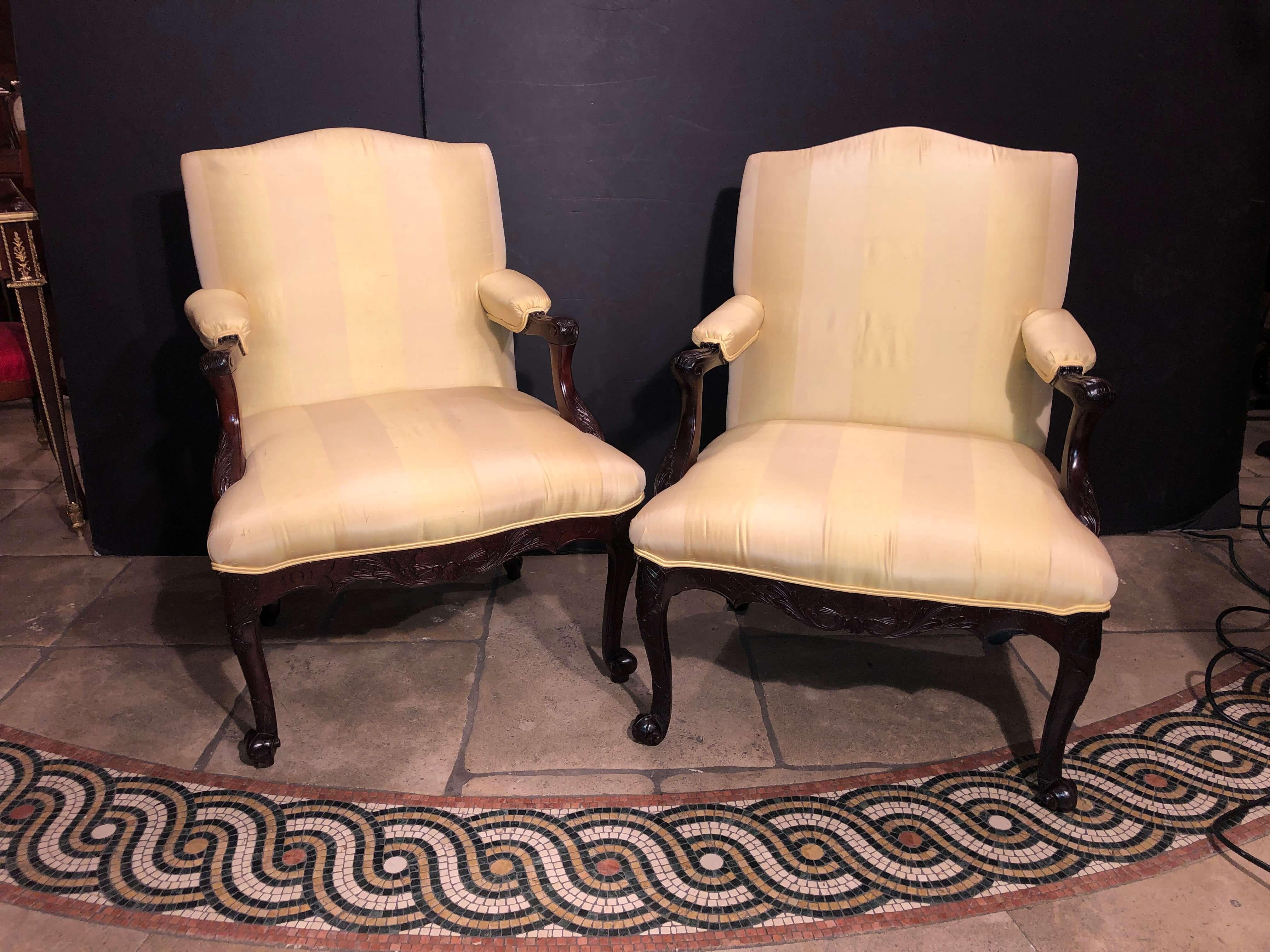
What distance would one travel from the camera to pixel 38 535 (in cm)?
282

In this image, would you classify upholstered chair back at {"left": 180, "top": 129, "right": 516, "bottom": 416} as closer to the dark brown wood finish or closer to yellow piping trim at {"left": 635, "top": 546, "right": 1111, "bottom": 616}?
the dark brown wood finish

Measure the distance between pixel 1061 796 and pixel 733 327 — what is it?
41.9 inches

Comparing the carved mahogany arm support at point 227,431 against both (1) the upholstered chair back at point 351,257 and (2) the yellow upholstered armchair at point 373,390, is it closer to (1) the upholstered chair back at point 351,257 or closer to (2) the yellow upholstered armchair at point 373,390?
(2) the yellow upholstered armchair at point 373,390

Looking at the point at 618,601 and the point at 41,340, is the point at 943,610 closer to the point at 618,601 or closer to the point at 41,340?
the point at 618,601

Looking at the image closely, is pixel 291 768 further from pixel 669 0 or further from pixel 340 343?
pixel 669 0

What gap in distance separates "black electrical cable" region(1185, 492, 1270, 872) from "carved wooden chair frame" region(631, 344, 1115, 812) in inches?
10.3

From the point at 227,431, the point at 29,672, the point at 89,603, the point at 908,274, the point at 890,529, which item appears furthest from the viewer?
the point at 89,603

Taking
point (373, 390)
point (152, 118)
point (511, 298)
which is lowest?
point (373, 390)

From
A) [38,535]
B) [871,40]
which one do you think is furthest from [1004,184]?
[38,535]

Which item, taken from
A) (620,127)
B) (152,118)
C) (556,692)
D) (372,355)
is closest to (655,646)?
(556,692)

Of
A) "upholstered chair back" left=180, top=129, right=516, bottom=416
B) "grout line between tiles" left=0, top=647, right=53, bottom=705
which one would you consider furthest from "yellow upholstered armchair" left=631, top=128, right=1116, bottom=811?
"grout line between tiles" left=0, top=647, right=53, bottom=705

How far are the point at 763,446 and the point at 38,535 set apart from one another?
7.19 ft

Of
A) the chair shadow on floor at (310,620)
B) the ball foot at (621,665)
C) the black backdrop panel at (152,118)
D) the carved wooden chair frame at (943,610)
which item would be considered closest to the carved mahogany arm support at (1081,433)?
the carved wooden chair frame at (943,610)

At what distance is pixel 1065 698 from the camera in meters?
1.70
